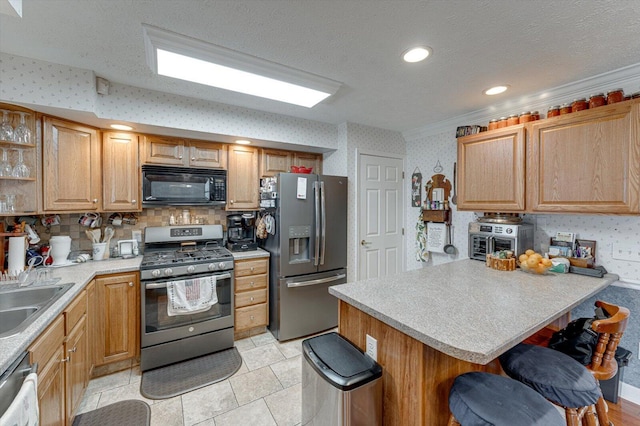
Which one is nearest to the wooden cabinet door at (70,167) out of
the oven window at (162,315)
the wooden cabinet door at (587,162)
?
the oven window at (162,315)

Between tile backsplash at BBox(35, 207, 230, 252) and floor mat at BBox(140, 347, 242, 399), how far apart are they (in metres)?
1.36

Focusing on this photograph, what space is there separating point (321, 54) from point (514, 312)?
188 cm

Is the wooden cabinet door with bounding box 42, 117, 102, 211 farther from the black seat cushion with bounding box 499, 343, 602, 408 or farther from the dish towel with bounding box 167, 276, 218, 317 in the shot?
the black seat cushion with bounding box 499, 343, 602, 408

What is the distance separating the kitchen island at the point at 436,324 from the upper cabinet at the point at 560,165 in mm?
624

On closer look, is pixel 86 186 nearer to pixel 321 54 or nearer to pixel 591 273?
pixel 321 54

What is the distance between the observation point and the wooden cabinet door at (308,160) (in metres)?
3.47

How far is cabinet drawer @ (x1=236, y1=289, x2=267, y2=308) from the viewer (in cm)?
285

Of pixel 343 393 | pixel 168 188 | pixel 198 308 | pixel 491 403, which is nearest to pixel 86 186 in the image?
pixel 168 188

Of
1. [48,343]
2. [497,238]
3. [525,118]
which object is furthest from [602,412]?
[48,343]

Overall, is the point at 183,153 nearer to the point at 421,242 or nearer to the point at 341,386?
the point at 341,386

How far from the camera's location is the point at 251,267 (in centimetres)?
291

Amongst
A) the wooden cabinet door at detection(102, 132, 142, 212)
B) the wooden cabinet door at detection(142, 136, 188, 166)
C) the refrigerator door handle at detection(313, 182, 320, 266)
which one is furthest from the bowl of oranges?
the wooden cabinet door at detection(102, 132, 142, 212)

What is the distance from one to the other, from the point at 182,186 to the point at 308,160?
5.08ft

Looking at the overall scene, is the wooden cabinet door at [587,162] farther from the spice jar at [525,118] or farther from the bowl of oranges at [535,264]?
the bowl of oranges at [535,264]
